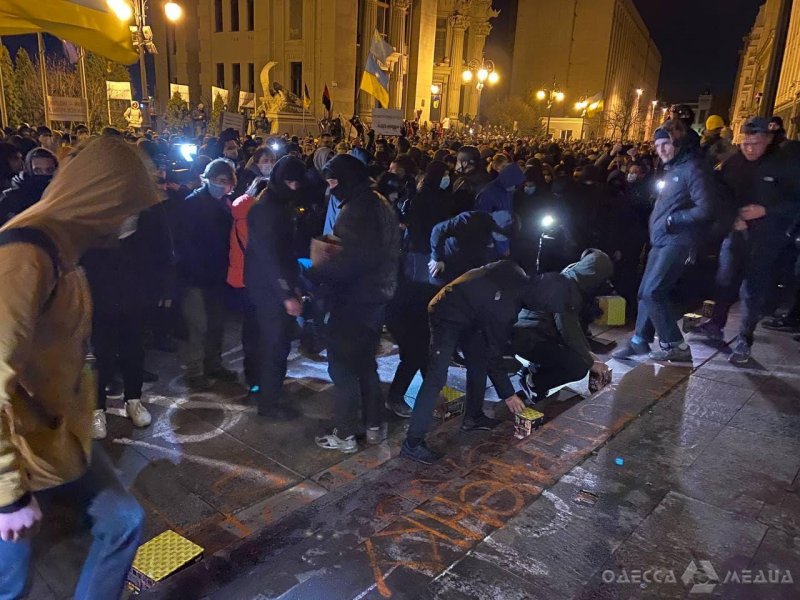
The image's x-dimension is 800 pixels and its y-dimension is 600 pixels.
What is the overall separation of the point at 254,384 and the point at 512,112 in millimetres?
64794

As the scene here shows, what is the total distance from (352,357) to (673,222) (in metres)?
3.00

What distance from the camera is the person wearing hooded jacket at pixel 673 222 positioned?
5082 mm

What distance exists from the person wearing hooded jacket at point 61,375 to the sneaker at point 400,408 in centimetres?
309

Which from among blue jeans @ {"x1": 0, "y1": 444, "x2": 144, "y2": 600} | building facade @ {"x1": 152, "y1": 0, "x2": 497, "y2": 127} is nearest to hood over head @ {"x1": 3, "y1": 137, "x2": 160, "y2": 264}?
blue jeans @ {"x1": 0, "y1": 444, "x2": 144, "y2": 600}

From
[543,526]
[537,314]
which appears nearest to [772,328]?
[537,314]

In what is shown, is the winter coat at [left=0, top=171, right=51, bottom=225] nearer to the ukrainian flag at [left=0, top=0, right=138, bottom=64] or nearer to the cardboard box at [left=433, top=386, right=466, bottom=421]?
the ukrainian flag at [left=0, top=0, right=138, bottom=64]

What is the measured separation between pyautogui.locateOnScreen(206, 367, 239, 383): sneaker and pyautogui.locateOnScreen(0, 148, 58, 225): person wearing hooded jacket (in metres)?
2.09

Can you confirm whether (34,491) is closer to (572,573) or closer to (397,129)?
(572,573)

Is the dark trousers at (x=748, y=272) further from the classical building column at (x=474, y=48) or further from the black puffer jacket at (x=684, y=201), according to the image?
the classical building column at (x=474, y=48)

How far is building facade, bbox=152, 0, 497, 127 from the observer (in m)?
37.0

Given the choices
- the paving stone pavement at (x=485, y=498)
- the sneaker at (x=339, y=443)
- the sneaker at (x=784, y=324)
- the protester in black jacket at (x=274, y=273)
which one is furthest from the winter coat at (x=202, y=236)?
the sneaker at (x=784, y=324)

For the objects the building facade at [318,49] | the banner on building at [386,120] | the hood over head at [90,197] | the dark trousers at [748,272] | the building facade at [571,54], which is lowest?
the dark trousers at [748,272]

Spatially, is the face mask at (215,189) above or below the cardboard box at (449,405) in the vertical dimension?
above

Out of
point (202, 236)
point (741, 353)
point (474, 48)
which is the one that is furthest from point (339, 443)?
point (474, 48)
